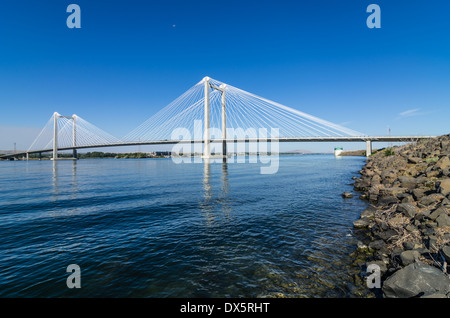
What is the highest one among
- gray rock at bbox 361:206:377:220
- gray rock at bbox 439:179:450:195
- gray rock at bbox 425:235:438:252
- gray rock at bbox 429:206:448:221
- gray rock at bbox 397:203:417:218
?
gray rock at bbox 439:179:450:195

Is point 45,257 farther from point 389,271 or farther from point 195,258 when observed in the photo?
point 389,271

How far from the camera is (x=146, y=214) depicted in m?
10.5

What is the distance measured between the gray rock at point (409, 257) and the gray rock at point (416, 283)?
584mm

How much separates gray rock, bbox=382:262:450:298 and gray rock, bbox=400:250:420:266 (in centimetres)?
58

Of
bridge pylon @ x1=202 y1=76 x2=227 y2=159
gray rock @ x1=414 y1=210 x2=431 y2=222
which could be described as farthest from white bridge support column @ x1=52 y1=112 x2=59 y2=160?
gray rock @ x1=414 y1=210 x2=431 y2=222

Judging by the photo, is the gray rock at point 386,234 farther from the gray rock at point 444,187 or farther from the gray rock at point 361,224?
the gray rock at point 444,187

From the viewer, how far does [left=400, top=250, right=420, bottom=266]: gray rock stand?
468 cm

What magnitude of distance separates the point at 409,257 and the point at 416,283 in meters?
1.13

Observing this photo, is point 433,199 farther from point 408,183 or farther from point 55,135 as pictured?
point 55,135

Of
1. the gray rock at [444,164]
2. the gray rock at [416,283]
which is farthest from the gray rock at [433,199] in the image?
the gray rock at [416,283]

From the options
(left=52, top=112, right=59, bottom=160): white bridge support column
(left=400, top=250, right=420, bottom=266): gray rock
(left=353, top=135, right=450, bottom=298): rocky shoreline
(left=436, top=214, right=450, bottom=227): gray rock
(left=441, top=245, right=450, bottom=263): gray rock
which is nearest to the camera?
(left=353, top=135, right=450, bottom=298): rocky shoreline

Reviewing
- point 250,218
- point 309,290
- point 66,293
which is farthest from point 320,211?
point 66,293

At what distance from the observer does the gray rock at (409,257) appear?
4680 millimetres

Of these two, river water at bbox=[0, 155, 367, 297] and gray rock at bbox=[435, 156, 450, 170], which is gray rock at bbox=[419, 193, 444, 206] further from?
gray rock at bbox=[435, 156, 450, 170]
